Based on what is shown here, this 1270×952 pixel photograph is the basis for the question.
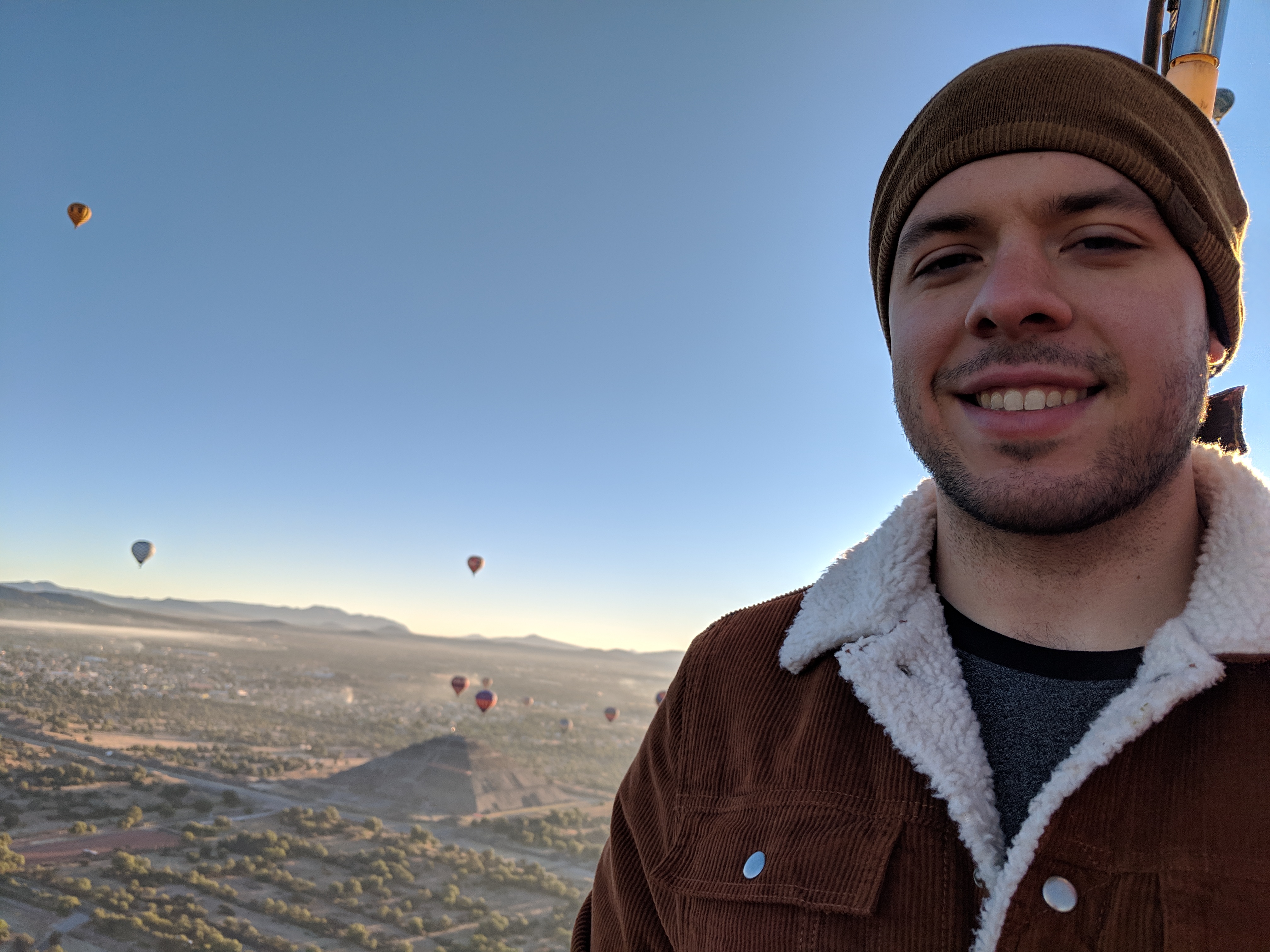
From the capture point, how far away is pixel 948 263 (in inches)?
57.7

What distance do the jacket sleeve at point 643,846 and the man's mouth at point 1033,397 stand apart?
839 millimetres

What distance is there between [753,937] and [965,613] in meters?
0.71

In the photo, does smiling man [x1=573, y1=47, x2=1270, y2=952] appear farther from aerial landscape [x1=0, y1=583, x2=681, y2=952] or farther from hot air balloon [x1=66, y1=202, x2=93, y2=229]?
hot air balloon [x1=66, y1=202, x2=93, y2=229]

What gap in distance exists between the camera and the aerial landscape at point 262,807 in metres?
29.4

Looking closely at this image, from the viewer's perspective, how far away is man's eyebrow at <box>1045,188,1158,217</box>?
4.39ft

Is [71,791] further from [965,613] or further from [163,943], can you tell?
[965,613]

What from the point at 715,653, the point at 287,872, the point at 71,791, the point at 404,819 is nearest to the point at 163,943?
the point at 287,872

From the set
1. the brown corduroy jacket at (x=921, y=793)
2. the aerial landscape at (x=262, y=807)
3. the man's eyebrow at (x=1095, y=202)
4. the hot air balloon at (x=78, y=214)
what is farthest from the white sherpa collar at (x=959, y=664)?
the hot air balloon at (x=78, y=214)

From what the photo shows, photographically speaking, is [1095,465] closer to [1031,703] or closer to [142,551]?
[1031,703]

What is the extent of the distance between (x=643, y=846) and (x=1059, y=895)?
0.82m

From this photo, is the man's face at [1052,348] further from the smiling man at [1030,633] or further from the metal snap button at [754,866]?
the metal snap button at [754,866]

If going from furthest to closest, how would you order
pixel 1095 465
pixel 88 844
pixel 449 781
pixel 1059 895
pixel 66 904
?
1. pixel 449 781
2. pixel 88 844
3. pixel 66 904
4. pixel 1095 465
5. pixel 1059 895

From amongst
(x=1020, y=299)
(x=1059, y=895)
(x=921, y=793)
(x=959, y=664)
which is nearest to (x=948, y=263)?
(x=1020, y=299)

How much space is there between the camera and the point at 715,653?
1688mm
